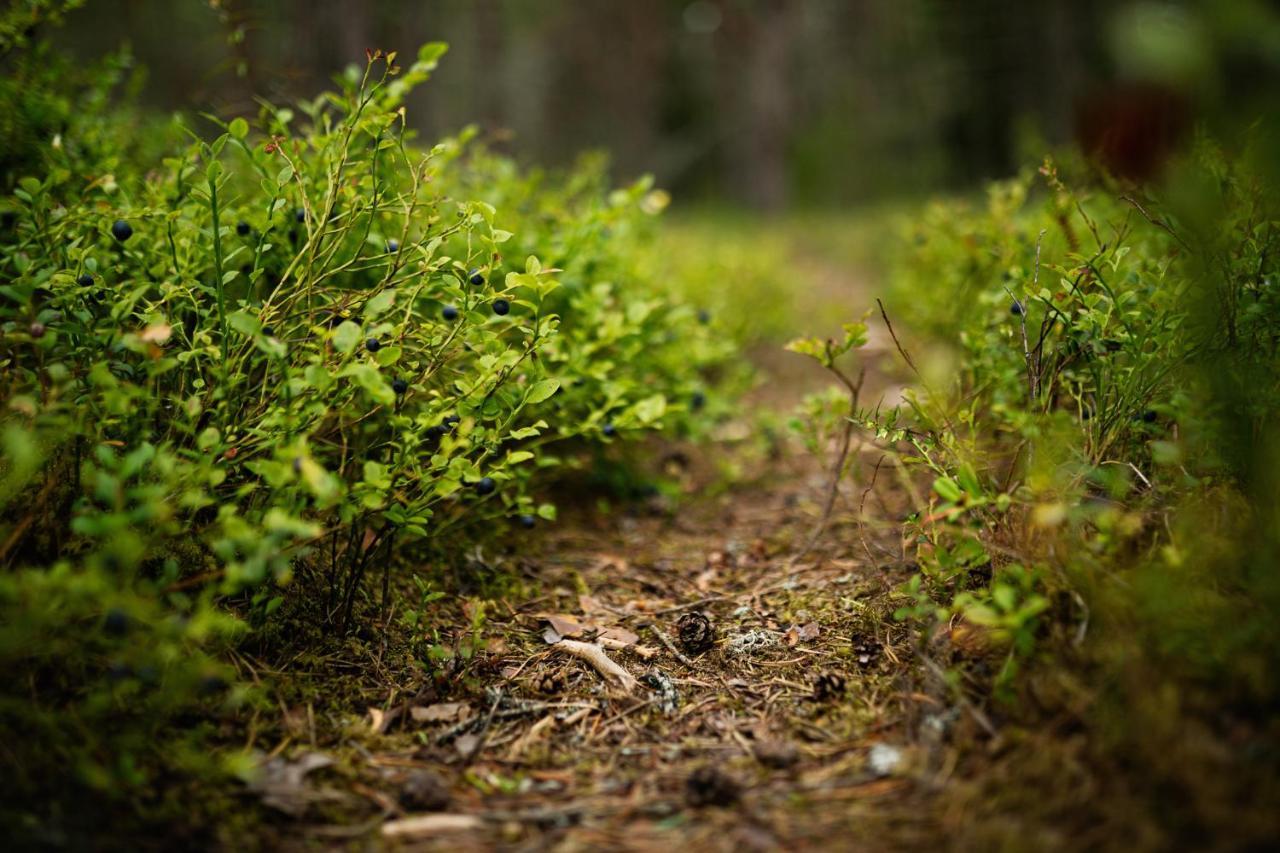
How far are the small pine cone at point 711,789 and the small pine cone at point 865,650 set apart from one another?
514mm

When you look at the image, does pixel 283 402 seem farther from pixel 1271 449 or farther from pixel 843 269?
pixel 843 269

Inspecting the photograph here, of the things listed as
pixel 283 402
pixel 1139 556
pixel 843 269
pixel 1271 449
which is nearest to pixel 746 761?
pixel 1139 556

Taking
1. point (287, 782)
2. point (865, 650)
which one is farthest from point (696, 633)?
point (287, 782)

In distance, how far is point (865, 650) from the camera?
1.89 m

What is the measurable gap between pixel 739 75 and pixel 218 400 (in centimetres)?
1617

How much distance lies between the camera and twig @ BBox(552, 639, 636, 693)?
1859 mm

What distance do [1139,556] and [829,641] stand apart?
721 mm

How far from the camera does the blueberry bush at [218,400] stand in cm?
139

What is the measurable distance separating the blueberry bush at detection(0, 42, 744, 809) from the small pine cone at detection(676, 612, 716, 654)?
490mm

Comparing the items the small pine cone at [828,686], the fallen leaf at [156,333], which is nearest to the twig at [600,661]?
the small pine cone at [828,686]

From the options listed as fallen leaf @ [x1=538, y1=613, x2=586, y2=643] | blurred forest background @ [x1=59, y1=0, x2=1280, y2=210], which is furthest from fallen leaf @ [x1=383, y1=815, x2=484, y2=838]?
blurred forest background @ [x1=59, y1=0, x2=1280, y2=210]

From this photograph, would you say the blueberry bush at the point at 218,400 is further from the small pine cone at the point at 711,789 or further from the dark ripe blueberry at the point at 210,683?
the small pine cone at the point at 711,789

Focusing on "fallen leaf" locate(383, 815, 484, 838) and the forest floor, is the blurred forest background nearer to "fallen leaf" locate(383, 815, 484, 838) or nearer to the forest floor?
the forest floor

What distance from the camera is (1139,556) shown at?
1.56 meters
